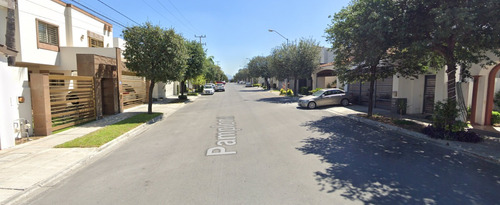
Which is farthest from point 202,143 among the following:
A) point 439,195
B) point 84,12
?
point 84,12

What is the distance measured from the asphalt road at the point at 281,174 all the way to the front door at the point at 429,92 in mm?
7490

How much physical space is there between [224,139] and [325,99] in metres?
11.4

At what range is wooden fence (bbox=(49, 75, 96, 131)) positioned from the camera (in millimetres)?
9789

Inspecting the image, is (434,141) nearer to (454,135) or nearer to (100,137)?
(454,135)

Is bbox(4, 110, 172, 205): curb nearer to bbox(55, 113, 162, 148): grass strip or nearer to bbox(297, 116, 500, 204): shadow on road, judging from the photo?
bbox(55, 113, 162, 148): grass strip

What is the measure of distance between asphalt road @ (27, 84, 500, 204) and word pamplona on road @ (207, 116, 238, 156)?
0.11ft

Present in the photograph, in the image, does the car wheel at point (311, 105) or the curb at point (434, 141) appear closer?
the curb at point (434, 141)

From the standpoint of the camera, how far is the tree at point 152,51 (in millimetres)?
12859

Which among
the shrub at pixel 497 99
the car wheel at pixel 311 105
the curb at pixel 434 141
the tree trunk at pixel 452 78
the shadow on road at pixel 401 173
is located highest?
the tree trunk at pixel 452 78

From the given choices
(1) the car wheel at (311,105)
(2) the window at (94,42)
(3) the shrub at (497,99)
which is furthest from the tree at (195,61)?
(3) the shrub at (497,99)

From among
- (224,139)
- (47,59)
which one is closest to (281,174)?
(224,139)

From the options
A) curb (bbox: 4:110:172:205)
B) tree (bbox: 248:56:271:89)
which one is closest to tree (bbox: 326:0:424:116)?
curb (bbox: 4:110:172:205)

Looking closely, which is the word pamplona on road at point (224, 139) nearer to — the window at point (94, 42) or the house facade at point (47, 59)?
the house facade at point (47, 59)

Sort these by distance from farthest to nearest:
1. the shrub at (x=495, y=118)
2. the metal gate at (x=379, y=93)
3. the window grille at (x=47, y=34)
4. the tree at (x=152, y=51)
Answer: the metal gate at (x=379, y=93) < the window grille at (x=47, y=34) < the tree at (x=152, y=51) < the shrub at (x=495, y=118)
